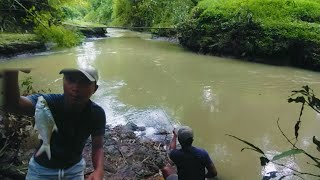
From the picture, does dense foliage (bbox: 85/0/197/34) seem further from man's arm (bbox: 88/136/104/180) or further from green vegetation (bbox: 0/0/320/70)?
man's arm (bbox: 88/136/104/180)

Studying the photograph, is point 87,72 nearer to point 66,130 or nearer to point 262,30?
point 66,130

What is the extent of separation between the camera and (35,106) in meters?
2.22

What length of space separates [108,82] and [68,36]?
4723 mm

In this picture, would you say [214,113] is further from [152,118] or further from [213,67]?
[213,67]

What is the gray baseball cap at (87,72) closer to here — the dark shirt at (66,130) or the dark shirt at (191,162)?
the dark shirt at (66,130)

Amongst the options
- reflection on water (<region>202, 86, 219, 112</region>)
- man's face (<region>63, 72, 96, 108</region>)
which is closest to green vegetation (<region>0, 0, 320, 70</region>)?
reflection on water (<region>202, 86, 219, 112</region>)

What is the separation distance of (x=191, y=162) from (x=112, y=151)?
83.2 inches

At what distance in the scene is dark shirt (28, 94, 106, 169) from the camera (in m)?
2.27

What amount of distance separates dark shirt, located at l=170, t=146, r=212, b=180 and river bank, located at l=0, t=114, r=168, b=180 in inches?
45.2

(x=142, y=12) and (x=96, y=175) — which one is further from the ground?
(x=142, y=12)

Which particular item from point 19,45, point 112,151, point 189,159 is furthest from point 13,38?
point 189,159

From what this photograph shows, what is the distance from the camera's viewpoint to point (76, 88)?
2211 mm

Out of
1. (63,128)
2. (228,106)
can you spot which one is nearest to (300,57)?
(228,106)

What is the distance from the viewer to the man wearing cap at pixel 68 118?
7.22 feet
